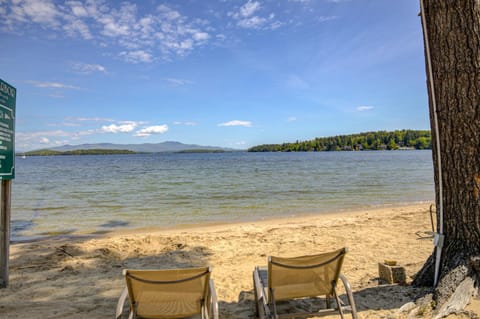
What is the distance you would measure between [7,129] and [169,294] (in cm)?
304

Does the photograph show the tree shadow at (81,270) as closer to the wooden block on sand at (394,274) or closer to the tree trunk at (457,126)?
the wooden block on sand at (394,274)

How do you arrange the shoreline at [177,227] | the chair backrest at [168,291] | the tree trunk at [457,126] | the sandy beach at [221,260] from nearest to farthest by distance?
the chair backrest at [168,291], the tree trunk at [457,126], the sandy beach at [221,260], the shoreline at [177,227]

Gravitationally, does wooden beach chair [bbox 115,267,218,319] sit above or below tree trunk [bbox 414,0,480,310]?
below

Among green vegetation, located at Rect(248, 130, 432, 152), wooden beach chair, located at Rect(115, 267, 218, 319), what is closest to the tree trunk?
wooden beach chair, located at Rect(115, 267, 218, 319)

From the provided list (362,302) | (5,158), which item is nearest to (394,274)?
(362,302)

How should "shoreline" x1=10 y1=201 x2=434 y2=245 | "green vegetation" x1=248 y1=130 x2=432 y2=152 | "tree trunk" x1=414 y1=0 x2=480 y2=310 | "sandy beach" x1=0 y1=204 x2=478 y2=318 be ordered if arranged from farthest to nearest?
"green vegetation" x1=248 y1=130 x2=432 y2=152 → "shoreline" x1=10 y1=201 x2=434 y2=245 → "sandy beach" x1=0 y1=204 x2=478 y2=318 → "tree trunk" x1=414 y1=0 x2=480 y2=310

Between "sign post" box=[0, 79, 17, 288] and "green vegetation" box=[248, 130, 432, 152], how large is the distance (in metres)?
118

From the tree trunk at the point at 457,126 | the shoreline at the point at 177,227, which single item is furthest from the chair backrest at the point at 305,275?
the shoreline at the point at 177,227

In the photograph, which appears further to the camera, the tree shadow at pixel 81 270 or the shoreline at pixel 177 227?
the shoreline at pixel 177 227

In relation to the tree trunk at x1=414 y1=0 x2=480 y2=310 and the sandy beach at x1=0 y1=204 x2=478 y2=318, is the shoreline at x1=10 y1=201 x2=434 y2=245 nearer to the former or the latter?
the sandy beach at x1=0 y1=204 x2=478 y2=318

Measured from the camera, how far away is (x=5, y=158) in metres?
3.65

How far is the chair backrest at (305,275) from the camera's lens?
2508 millimetres

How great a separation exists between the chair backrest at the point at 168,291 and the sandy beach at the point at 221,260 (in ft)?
3.50

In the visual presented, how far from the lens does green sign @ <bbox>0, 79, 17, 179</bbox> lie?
361 centimetres
